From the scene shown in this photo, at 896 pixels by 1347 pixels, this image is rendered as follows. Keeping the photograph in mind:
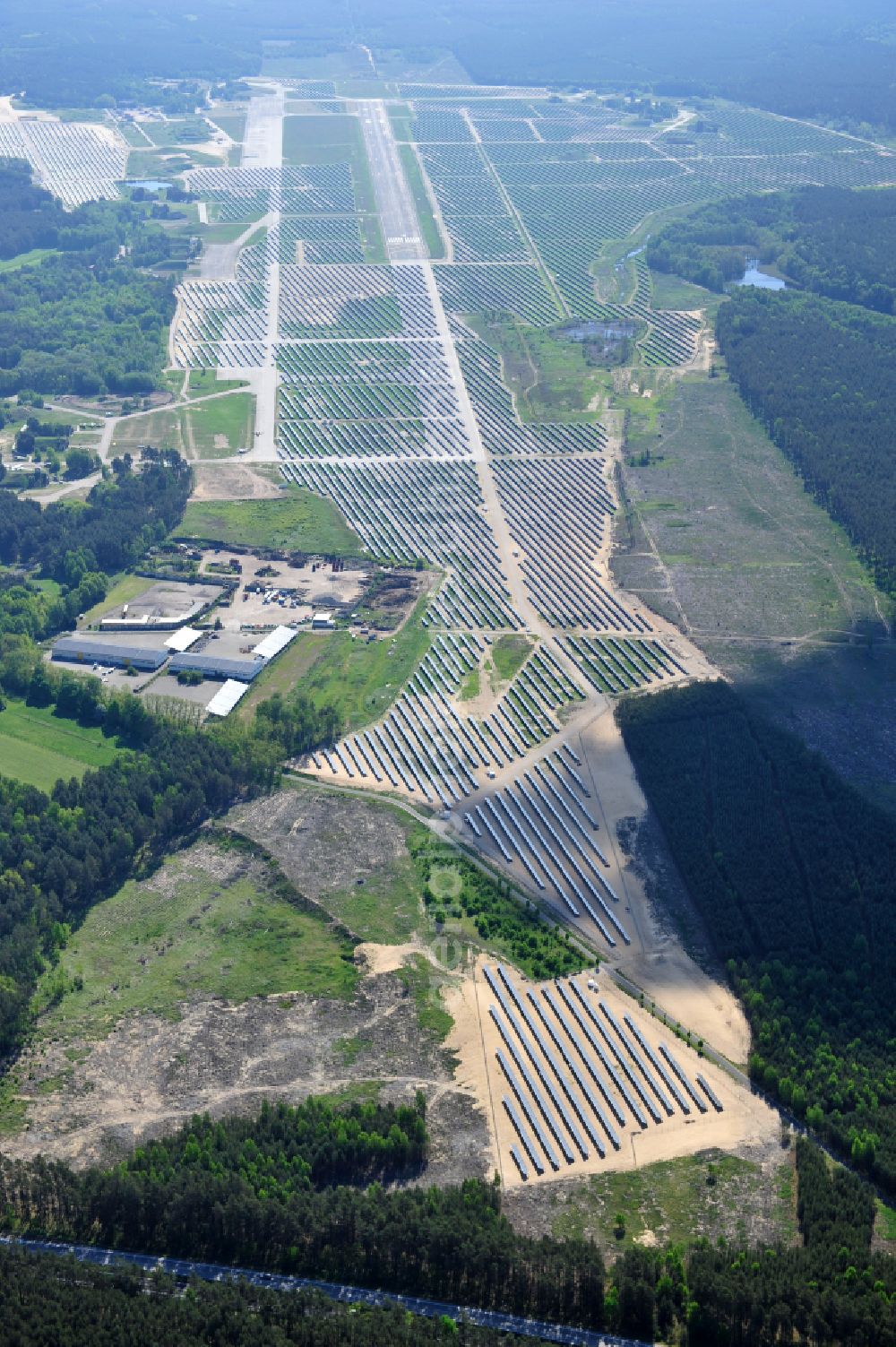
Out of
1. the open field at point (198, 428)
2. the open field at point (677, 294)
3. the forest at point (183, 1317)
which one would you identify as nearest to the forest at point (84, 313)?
the open field at point (198, 428)

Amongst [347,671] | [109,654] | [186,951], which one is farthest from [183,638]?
[186,951]

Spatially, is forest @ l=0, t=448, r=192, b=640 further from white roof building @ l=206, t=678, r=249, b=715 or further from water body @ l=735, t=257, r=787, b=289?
water body @ l=735, t=257, r=787, b=289

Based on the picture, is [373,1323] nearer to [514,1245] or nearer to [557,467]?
[514,1245]

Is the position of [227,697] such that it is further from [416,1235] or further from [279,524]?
[416,1235]

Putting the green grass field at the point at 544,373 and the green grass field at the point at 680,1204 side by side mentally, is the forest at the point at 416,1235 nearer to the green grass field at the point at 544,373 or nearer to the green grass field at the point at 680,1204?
→ the green grass field at the point at 680,1204

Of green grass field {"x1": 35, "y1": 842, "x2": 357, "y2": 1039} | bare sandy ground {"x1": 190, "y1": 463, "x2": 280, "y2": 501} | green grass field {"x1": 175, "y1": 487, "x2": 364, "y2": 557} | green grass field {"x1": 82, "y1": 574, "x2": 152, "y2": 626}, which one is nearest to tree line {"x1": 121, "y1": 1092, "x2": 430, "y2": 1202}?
green grass field {"x1": 35, "y1": 842, "x2": 357, "y2": 1039}
